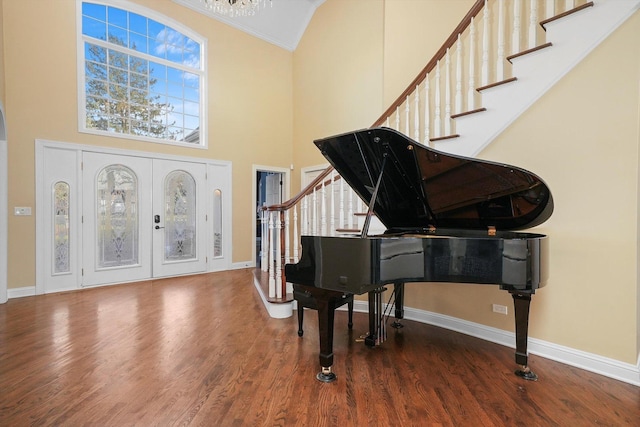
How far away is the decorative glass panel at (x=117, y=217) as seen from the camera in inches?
183

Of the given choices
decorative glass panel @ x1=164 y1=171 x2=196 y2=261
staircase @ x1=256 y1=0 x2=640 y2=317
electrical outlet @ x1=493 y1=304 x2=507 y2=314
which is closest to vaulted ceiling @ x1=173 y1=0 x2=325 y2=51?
decorative glass panel @ x1=164 y1=171 x2=196 y2=261

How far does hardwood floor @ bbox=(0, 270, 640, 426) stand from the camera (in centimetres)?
168

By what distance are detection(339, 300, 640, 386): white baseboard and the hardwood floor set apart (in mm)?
64

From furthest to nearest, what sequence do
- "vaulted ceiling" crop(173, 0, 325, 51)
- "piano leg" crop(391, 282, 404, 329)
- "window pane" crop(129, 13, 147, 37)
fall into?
"vaulted ceiling" crop(173, 0, 325, 51) → "window pane" crop(129, 13, 147, 37) → "piano leg" crop(391, 282, 404, 329)

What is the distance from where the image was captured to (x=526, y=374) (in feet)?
6.89

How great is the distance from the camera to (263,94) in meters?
6.41

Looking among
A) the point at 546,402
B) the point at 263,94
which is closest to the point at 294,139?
the point at 263,94

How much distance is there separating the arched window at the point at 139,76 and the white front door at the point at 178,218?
56 centimetres

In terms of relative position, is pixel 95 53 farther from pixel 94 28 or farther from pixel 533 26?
pixel 533 26

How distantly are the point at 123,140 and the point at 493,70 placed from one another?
5237mm

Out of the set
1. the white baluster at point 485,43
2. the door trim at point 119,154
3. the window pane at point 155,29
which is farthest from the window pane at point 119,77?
the white baluster at point 485,43

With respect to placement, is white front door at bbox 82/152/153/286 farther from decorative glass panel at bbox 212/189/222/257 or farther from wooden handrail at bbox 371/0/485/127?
wooden handrail at bbox 371/0/485/127

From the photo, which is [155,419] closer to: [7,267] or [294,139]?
[7,267]

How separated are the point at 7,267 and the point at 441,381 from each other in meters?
5.32
